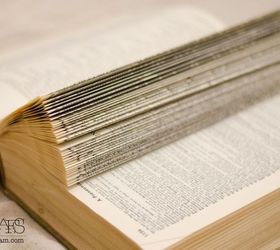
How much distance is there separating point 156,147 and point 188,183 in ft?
0.25

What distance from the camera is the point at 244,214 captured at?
0.57 metres

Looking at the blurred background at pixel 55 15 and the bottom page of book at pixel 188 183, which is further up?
the blurred background at pixel 55 15

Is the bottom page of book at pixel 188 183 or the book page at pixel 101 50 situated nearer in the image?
the bottom page of book at pixel 188 183

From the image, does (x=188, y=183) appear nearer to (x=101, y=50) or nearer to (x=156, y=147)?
(x=156, y=147)

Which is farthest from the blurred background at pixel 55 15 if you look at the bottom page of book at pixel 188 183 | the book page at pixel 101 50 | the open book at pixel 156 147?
the bottom page of book at pixel 188 183

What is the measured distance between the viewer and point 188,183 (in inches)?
23.9

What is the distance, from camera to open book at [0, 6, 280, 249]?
22.3 inches

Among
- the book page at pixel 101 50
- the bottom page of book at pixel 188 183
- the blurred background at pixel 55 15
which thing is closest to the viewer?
the bottom page of book at pixel 188 183

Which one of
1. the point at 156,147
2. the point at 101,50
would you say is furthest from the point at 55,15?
the point at 156,147

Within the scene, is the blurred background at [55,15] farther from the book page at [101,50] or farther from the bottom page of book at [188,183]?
the bottom page of book at [188,183]

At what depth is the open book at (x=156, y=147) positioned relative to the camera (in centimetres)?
57

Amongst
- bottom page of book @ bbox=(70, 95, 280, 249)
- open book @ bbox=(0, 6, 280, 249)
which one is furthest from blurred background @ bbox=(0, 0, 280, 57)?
bottom page of book @ bbox=(70, 95, 280, 249)

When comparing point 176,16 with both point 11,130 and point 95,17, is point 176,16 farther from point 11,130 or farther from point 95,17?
point 11,130

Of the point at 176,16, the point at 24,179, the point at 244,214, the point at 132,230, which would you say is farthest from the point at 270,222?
the point at 176,16
